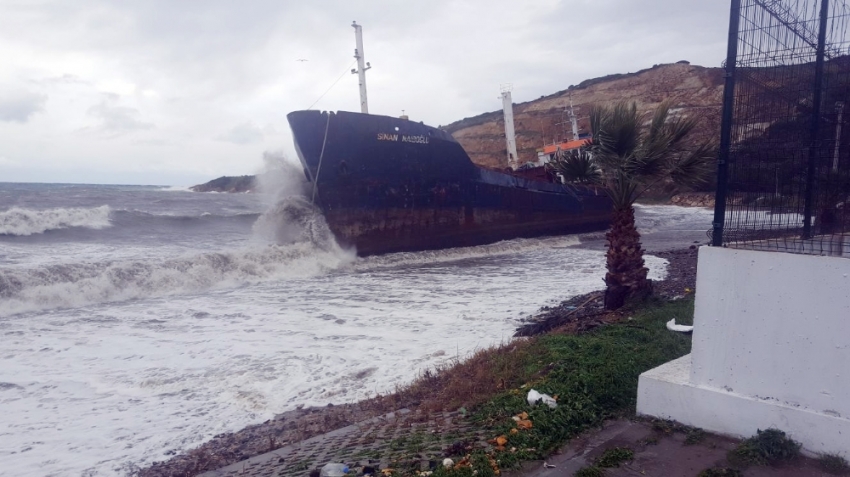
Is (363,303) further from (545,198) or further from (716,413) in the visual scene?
(545,198)

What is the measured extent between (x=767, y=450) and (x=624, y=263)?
15.7ft

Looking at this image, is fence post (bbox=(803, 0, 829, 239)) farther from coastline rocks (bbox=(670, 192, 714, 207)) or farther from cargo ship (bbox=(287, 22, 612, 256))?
coastline rocks (bbox=(670, 192, 714, 207))

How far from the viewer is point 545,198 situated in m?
23.6

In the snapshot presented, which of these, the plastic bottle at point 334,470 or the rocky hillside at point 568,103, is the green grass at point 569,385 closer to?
the plastic bottle at point 334,470

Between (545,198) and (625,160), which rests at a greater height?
(625,160)

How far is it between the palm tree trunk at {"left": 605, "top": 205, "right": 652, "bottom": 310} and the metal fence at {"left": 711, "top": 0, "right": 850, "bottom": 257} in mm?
3419

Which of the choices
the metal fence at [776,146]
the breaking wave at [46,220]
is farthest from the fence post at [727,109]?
the breaking wave at [46,220]

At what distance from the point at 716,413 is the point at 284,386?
14.3 feet

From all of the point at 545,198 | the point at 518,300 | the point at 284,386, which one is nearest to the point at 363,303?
the point at 518,300

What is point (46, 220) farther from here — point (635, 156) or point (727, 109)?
point (727, 109)

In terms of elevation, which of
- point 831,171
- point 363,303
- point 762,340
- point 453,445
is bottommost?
point 363,303

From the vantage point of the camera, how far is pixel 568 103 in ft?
227

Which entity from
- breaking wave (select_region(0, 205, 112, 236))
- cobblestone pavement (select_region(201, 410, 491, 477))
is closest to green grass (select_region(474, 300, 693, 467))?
cobblestone pavement (select_region(201, 410, 491, 477))

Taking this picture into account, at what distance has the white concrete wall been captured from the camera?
3.45 meters
